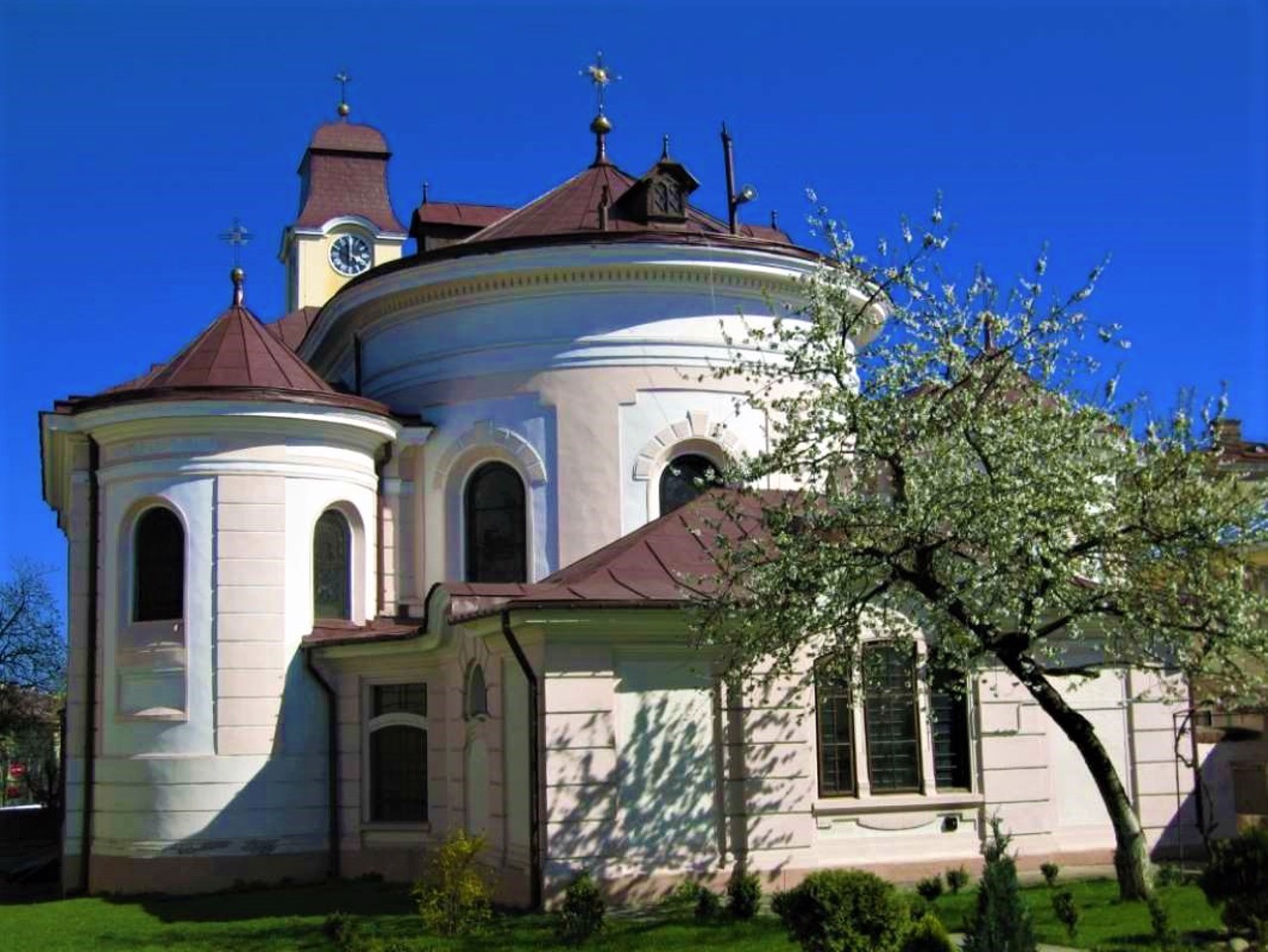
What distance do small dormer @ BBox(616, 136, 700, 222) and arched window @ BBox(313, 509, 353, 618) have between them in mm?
6933

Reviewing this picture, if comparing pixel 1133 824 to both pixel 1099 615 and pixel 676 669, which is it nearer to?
pixel 1099 615

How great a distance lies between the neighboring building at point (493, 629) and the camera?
17969 mm

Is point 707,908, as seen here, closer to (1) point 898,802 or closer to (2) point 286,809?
(1) point 898,802

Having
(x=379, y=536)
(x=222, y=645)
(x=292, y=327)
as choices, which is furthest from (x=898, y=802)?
(x=292, y=327)

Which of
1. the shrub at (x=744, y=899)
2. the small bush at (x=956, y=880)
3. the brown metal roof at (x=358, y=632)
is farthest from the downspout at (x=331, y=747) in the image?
the small bush at (x=956, y=880)

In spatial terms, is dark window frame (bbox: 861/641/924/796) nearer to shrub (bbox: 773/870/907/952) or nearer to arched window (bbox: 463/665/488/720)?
arched window (bbox: 463/665/488/720)

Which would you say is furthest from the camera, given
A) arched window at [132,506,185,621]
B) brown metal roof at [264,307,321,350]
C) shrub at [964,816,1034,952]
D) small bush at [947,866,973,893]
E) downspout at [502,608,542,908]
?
brown metal roof at [264,307,321,350]

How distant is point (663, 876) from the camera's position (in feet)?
57.6

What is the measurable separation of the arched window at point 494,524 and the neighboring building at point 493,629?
5cm

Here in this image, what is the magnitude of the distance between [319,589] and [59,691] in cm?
3200

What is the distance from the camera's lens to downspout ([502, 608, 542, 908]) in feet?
56.9

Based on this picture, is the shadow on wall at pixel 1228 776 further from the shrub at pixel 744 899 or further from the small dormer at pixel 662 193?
the small dormer at pixel 662 193

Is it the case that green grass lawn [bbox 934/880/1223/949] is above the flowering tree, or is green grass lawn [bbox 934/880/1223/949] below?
below

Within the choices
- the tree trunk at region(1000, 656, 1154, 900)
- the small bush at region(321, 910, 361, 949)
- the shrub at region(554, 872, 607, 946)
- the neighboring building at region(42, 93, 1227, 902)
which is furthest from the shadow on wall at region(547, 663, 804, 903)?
the tree trunk at region(1000, 656, 1154, 900)
